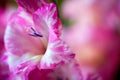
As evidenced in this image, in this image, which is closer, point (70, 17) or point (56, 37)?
point (56, 37)

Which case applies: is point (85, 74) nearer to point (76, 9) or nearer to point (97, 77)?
point (97, 77)

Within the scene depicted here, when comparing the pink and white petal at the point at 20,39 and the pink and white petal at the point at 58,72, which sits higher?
the pink and white petal at the point at 20,39

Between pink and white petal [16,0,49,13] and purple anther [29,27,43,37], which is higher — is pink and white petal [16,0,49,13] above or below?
above

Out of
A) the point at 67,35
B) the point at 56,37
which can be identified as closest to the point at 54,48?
the point at 56,37
